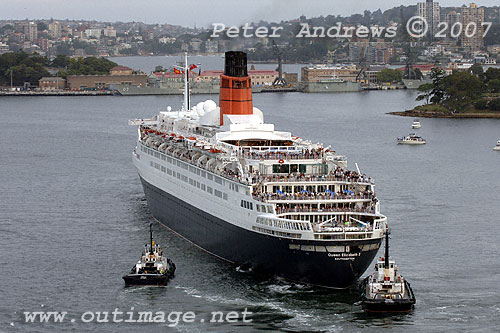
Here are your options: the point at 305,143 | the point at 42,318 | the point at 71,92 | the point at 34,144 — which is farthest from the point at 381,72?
the point at 42,318

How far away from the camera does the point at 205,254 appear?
41406mm

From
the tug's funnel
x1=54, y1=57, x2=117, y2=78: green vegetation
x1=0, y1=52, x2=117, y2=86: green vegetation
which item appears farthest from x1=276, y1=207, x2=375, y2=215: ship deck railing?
x1=0, y1=52, x2=117, y2=86: green vegetation

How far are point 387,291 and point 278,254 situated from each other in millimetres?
4299

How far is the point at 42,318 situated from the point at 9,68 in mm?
130907

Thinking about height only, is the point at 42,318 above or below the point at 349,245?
below

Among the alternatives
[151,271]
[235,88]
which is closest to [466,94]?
[235,88]

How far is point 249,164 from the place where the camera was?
39.3 meters

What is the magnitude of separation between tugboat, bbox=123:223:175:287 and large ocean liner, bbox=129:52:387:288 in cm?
275

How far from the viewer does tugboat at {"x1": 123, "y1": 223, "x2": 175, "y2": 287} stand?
3666 centimetres

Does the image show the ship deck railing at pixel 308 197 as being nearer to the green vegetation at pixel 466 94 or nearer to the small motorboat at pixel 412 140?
the small motorboat at pixel 412 140

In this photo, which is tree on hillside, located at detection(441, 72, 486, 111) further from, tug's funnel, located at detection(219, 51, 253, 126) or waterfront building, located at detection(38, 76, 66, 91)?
waterfront building, located at detection(38, 76, 66, 91)

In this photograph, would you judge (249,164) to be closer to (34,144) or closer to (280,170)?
(280,170)

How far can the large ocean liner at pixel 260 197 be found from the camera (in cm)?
3503

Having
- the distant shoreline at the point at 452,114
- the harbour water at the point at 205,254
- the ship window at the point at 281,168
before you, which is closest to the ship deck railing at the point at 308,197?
the ship window at the point at 281,168
